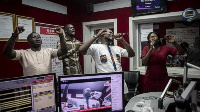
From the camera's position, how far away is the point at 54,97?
1.24m

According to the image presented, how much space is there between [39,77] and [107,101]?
536 millimetres

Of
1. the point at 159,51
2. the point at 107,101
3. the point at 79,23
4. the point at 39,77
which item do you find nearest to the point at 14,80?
the point at 39,77

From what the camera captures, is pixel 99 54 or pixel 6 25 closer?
pixel 99 54

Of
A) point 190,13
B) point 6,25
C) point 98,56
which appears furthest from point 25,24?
point 190,13

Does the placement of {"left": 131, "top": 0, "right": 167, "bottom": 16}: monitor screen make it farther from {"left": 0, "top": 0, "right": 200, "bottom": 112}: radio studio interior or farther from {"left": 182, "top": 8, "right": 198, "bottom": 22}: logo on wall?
{"left": 182, "top": 8, "right": 198, "bottom": 22}: logo on wall

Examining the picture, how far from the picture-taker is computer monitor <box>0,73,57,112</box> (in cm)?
104

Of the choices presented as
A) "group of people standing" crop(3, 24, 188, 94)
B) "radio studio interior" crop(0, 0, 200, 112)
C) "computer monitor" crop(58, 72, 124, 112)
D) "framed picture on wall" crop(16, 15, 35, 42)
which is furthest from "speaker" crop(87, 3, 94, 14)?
"computer monitor" crop(58, 72, 124, 112)

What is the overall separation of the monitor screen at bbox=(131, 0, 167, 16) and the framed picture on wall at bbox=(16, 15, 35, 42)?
2.17 meters

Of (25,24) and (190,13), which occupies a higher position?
(190,13)

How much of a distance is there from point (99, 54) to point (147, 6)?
6.18ft

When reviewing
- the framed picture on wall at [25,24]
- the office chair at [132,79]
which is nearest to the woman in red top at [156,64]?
the office chair at [132,79]

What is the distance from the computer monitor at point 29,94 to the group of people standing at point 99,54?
87 centimetres

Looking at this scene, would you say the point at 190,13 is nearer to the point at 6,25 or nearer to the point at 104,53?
the point at 104,53

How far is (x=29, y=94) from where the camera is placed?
1132mm
